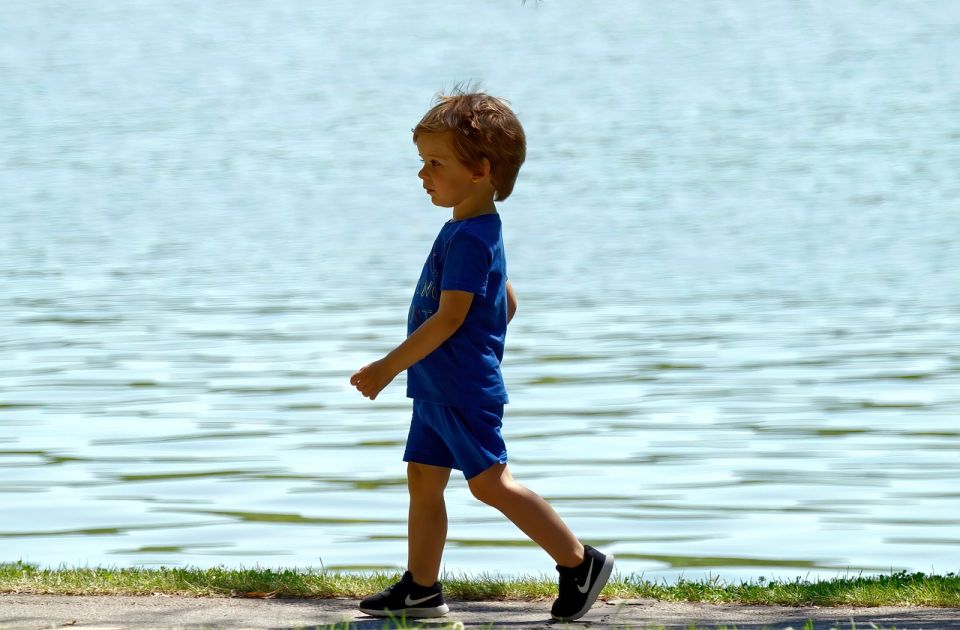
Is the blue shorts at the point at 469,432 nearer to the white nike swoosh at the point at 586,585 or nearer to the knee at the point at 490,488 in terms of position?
the knee at the point at 490,488

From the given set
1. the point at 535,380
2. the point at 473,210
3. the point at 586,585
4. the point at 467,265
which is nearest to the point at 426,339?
the point at 467,265

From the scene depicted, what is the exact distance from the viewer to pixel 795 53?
11400 cm

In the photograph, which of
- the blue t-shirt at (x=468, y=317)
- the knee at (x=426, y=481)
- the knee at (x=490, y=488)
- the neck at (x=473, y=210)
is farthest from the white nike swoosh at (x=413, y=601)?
the neck at (x=473, y=210)

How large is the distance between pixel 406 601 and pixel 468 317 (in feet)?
3.36

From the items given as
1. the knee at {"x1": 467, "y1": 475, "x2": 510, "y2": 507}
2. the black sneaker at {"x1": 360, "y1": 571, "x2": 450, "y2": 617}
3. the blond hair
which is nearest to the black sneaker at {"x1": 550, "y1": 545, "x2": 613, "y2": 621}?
the knee at {"x1": 467, "y1": 475, "x2": 510, "y2": 507}

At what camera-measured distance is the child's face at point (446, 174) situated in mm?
6953

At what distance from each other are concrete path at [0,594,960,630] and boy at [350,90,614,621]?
0.51 feet

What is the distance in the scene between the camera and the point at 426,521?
702 centimetres

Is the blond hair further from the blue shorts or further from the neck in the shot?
the blue shorts

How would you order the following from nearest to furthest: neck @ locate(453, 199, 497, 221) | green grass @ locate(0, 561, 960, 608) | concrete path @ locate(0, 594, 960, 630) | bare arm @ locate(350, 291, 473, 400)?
bare arm @ locate(350, 291, 473, 400)
concrete path @ locate(0, 594, 960, 630)
neck @ locate(453, 199, 497, 221)
green grass @ locate(0, 561, 960, 608)

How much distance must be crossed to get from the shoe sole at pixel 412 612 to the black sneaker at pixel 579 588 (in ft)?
1.38

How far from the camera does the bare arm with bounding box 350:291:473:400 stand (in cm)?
673

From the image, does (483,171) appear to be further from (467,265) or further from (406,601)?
(406,601)

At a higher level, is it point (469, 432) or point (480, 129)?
point (480, 129)
